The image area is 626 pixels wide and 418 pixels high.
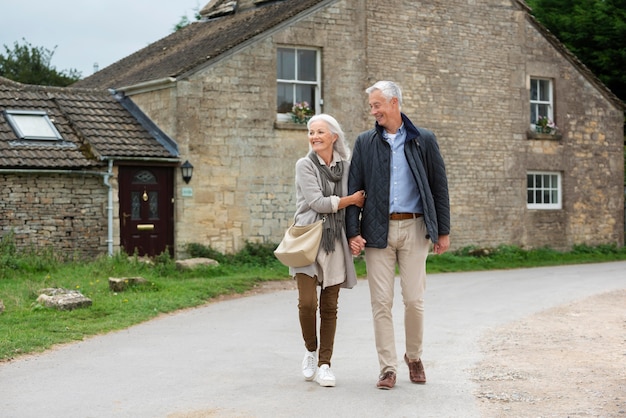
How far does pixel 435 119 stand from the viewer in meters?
24.4

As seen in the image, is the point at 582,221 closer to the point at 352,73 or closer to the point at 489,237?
the point at 489,237

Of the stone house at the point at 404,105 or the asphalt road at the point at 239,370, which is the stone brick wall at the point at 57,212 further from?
the asphalt road at the point at 239,370

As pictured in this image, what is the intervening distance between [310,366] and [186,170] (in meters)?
13.4

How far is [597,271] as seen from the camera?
70.1 feet

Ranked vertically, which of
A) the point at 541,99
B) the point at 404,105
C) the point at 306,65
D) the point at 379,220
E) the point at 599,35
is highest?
the point at 599,35

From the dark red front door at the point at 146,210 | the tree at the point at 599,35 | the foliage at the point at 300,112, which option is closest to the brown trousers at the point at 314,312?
the dark red front door at the point at 146,210

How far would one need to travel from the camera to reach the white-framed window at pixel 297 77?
22.4 m

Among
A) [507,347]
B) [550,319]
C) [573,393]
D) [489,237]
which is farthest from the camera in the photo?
[489,237]

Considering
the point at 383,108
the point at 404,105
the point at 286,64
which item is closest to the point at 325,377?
the point at 383,108

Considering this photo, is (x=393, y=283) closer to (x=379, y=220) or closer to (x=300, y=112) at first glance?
(x=379, y=220)

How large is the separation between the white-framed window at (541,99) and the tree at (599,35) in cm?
820

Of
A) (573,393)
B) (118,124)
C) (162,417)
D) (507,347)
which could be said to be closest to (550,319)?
(507,347)

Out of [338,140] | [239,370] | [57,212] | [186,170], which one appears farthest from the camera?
[186,170]

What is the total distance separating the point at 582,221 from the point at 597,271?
20.0 feet
